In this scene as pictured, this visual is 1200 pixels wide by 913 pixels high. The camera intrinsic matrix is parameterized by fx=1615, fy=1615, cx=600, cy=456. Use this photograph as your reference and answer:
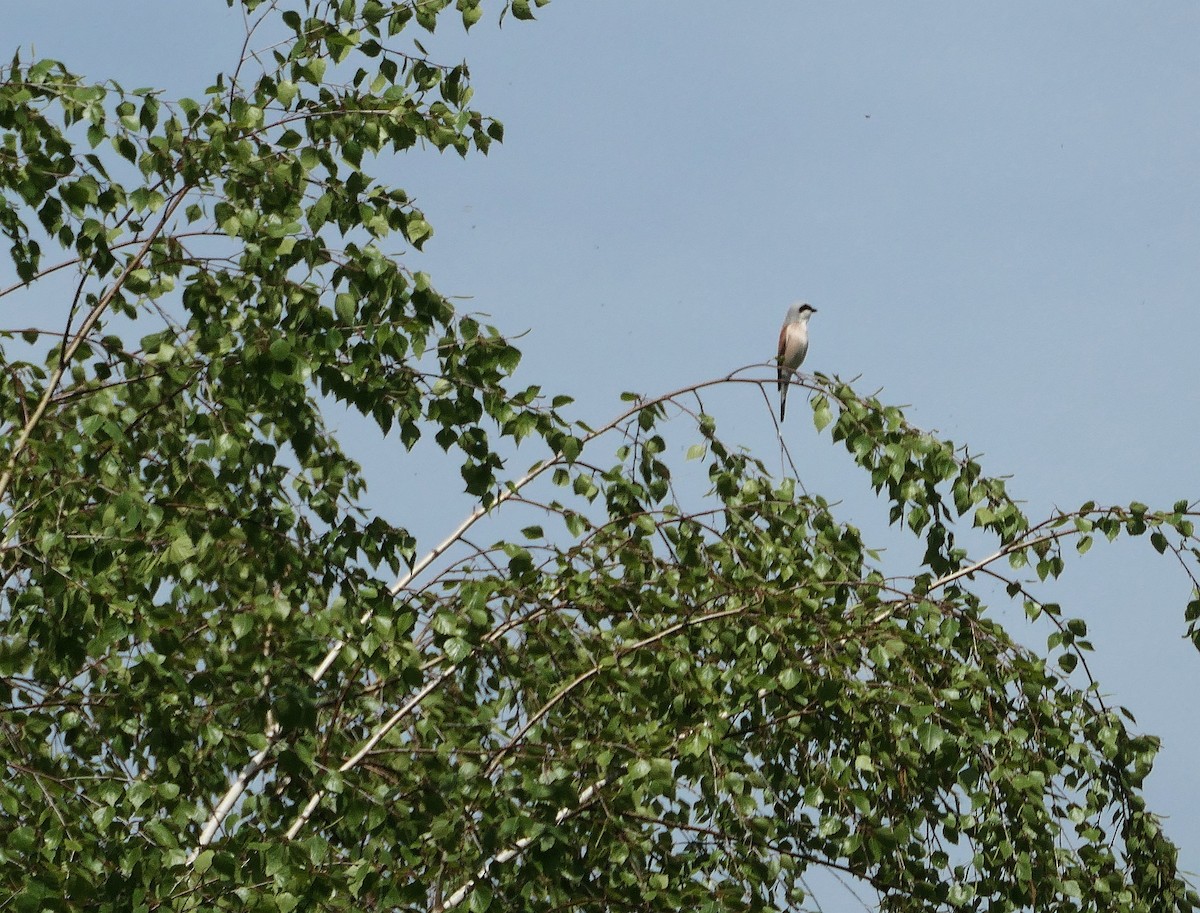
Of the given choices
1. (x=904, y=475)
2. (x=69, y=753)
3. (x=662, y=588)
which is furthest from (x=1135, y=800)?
(x=69, y=753)

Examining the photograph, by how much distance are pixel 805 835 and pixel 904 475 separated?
1.44 m

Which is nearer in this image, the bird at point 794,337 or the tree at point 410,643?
the tree at point 410,643

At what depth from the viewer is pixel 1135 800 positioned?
633 centimetres

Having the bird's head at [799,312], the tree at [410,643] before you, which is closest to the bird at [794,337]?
the bird's head at [799,312]

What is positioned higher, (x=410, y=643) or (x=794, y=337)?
(x=794, y=337)

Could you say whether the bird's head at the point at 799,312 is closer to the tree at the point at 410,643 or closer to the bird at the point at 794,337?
the bird at the point at 794,337

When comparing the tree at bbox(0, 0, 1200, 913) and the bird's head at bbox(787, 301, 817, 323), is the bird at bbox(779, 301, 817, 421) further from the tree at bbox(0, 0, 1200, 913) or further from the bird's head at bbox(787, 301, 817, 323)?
the tree at bbox(0, 0, 1200, 913)

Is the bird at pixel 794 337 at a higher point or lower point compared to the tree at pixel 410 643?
higher

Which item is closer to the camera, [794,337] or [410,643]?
[410,643]

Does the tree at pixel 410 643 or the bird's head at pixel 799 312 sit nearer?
the tree at pixel 410 643

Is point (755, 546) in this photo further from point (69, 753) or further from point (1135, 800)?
point (69, 753)

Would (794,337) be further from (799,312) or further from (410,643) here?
(410,643)

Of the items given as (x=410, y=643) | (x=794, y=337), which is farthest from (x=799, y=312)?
(x=410, y=643)

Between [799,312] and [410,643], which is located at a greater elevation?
[799,312]
